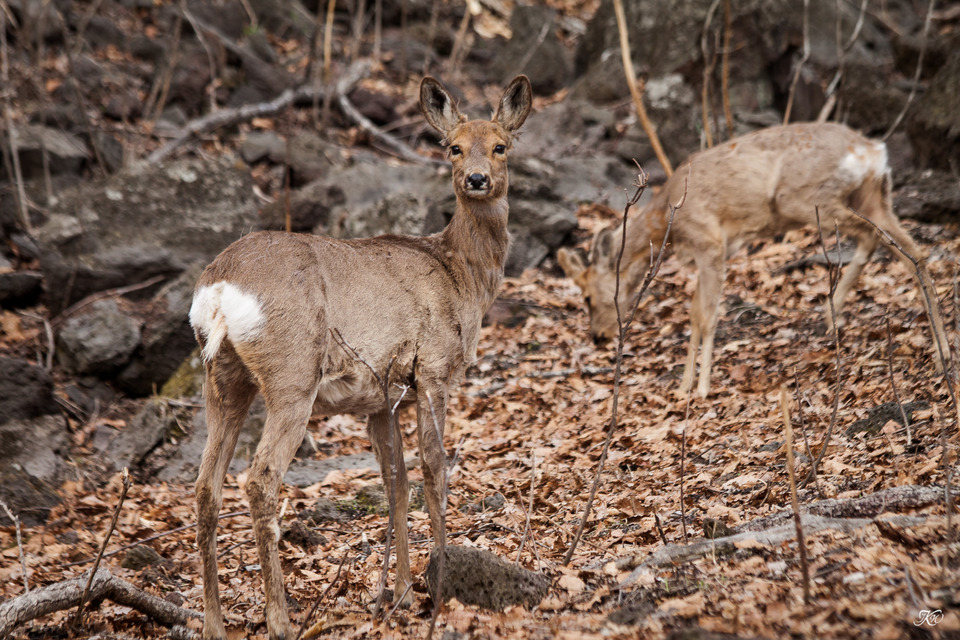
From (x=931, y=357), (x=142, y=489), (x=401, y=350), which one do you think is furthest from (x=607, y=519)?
(x=142, y=489)

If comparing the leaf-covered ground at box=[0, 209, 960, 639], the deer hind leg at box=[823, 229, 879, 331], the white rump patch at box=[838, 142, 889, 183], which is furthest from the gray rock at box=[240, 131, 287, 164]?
the deer hind leg at box=[823, 229, 879, 331]

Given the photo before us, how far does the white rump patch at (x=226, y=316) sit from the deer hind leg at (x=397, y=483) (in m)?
1.09

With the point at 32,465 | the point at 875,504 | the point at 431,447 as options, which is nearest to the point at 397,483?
the point at 431,447

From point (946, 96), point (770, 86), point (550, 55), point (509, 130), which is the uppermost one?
point (550, 55)

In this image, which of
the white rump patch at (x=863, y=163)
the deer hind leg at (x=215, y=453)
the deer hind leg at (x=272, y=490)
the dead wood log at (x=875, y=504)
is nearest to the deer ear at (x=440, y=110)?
the deer hind leg at (x=215, y=453)

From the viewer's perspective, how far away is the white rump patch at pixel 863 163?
8.59 metres

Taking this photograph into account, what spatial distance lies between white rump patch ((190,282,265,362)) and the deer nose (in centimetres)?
188

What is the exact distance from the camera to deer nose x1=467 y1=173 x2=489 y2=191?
225 inches

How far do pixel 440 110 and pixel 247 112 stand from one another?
11.0 m

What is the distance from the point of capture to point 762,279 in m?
10.7

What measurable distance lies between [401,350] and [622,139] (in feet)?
41.0

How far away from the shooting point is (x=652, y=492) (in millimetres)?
5988

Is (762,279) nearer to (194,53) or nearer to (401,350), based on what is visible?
(401,350)

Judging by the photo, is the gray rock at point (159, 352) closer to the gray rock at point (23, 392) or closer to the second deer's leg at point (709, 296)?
the gray rock at point (23, 392)
